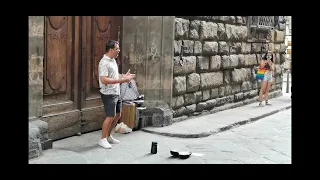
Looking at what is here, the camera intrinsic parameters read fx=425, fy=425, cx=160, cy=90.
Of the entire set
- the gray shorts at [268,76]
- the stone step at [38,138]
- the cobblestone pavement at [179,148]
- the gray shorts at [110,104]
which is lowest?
the cobblestone pavement at [179,148]

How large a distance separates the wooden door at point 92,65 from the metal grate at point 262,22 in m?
5.18

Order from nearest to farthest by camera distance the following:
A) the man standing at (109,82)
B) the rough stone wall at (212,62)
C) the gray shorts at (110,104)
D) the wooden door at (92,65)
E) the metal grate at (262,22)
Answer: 1. the man standing at (109,82)
2. the gray shorts at (110,104)
3. the wooden door at (92,65)
4. the rough stone wall at (212,62)
5. the metal grate at (262,22)

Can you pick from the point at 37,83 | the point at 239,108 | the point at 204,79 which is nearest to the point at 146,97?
the point at 204,79

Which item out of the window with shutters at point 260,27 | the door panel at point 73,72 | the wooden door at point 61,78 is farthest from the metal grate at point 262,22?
the wooden door at point 61,78

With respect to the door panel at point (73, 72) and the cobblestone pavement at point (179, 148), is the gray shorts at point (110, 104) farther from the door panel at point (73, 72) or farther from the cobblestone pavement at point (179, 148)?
the door panel at point (73, 72)

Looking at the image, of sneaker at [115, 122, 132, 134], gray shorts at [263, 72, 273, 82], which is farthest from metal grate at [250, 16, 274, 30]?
sneaker at [115, 122, 132, 134]

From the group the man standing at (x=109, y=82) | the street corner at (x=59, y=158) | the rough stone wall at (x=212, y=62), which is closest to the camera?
the street corner at (x=59, y=158)

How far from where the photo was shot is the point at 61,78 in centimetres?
652

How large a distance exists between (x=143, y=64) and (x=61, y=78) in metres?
1.77

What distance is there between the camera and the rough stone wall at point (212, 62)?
27.4 ft

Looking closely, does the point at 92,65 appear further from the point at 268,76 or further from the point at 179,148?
the point at 268,76

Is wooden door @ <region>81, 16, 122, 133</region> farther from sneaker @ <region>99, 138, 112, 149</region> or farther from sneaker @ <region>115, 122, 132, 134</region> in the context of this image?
sneaker @ <region>99, 138, 112, 149</region>

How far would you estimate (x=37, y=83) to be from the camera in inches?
219

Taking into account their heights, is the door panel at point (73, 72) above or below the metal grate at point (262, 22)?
below
